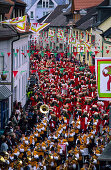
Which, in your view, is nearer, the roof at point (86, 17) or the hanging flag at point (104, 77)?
the hanging flag at point (104, 77)

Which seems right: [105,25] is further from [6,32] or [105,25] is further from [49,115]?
[6,32]

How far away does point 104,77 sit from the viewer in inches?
461

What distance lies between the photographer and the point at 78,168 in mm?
18219

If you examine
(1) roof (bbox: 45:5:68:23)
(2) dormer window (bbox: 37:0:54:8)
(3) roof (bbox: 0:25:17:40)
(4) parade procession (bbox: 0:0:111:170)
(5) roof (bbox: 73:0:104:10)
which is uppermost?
(2) dormer window (bbox: 37:0:54:8)

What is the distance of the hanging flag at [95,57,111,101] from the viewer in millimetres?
11703

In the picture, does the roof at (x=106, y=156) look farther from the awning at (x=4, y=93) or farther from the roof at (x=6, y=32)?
the roof at (x=6, y=32)

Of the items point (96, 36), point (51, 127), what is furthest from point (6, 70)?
point (96, 36)

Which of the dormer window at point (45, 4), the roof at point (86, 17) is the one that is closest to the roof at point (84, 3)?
the roof at point (86, 17)

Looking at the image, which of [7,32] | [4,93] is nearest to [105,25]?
[7,32]

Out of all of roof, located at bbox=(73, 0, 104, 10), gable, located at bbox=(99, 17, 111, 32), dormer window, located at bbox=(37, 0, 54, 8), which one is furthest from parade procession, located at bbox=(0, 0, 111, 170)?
dormer window, located at bbox=(37, 0, 54, 8)

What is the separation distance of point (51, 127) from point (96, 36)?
28366mm

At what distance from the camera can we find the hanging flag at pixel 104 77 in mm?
11703

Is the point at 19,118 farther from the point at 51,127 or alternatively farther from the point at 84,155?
the point at 84,155

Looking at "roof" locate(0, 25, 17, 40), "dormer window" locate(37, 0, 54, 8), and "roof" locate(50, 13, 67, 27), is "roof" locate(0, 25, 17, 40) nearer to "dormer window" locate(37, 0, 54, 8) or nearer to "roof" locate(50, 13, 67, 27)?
"roof" locate(50, 13, 67, 27)
